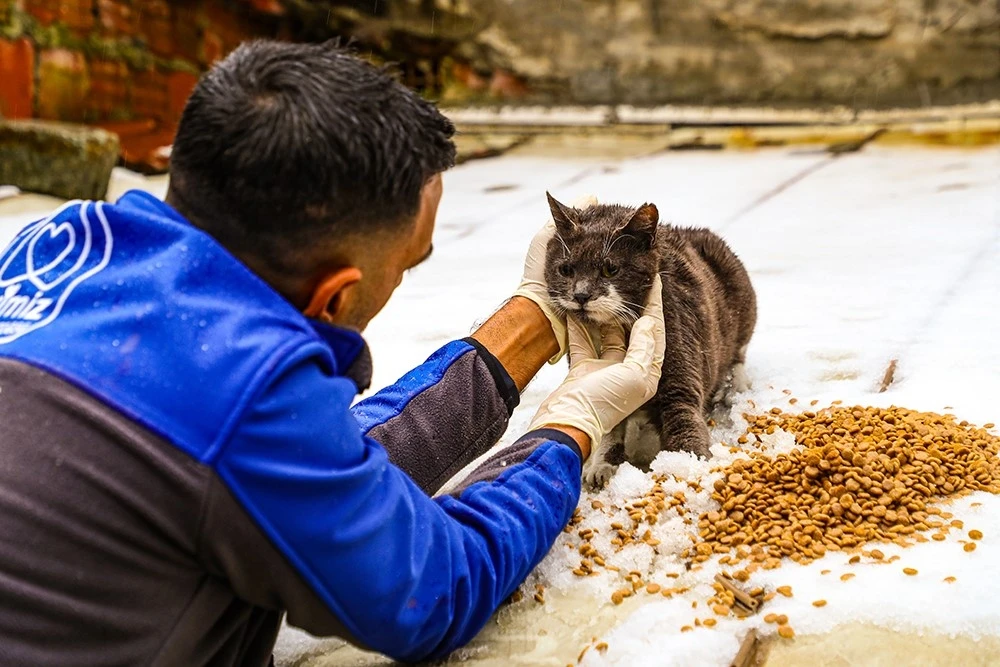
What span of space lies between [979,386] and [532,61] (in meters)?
5.75

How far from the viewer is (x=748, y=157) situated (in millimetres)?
6719

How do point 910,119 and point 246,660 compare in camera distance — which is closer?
point 246,660

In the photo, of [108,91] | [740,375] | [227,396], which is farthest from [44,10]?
[227,396]

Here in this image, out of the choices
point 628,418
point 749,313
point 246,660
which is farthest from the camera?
point 749,313

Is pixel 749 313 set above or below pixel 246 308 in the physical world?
below

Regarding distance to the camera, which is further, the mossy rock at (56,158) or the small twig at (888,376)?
the mossy rock at (56,158)

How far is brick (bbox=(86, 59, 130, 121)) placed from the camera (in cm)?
631

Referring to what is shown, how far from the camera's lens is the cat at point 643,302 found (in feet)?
8.35

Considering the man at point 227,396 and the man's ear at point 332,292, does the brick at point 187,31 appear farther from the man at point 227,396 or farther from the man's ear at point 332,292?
the man's ear at point 332,292

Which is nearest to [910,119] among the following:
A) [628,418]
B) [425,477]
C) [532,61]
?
[532,61]

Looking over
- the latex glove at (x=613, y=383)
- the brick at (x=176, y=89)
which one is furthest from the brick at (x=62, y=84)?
the latex glove at (x=613, y=383)

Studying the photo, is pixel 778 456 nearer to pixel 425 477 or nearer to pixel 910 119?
pixel 425 477

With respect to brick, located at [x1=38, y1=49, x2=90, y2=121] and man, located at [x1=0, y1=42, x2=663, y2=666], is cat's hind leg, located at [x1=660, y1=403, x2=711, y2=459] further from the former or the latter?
brick, located at [x1=38, y1=49, x2=90, y2=121]

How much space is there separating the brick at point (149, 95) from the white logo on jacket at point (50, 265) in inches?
220
